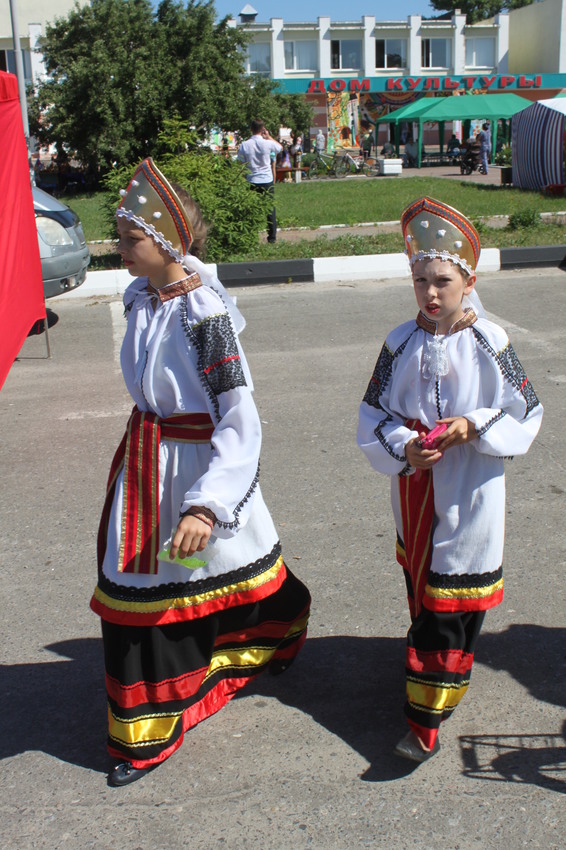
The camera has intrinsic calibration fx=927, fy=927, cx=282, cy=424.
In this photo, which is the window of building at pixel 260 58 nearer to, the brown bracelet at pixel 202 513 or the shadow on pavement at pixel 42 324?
the shadow on pavement at pixel 42 324

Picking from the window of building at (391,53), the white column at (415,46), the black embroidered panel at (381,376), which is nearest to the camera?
the black embroidered panel at (381,376)

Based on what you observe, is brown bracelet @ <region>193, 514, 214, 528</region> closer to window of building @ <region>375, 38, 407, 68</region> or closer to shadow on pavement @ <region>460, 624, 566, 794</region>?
shadow on pavement @ <region>460, 624, 566, 794</region>

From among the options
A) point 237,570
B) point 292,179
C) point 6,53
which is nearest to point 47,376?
point 237,570

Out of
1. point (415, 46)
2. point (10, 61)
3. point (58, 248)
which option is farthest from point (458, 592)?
point (415, 46)

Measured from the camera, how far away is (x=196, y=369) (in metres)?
2.60

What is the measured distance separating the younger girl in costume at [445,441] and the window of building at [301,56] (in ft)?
183

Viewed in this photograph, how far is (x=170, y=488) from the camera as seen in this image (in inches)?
104

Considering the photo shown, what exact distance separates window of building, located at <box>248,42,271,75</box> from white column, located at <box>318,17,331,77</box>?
9.80 ft

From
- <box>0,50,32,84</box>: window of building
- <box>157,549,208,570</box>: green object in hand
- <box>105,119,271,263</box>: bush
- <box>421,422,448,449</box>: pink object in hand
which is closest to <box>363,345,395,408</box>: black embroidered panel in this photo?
<box>421,422,448,449</box>: pink object in hand

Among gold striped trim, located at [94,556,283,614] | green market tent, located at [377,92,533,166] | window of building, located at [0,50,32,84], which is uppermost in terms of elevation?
window of building, located at [0,50,32,84]

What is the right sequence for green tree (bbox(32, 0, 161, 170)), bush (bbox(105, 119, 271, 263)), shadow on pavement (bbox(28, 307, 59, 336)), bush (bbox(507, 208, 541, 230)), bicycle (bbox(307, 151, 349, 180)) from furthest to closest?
bicycle (bbox(307, 151, 349, 180)) < green tree (bbox(32, 0, 161, 170)) < bush (bbox(507, 208, 541, 230)) < bush (bbox(105, 119, 271, 263)) < shadow on pavement (bbox(28, 307, 59, 336))

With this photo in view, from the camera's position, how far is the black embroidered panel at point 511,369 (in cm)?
261

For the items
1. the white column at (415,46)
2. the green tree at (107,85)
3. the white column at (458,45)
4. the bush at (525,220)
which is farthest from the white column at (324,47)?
the bush at (525,220)

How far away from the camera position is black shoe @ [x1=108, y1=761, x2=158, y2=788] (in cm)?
270
